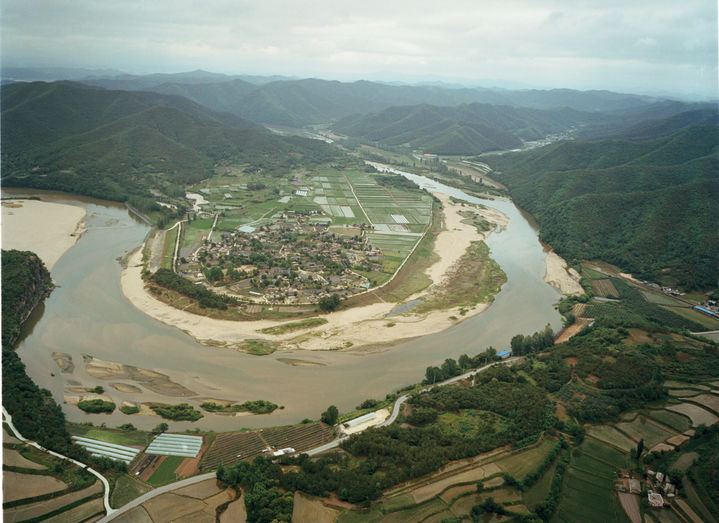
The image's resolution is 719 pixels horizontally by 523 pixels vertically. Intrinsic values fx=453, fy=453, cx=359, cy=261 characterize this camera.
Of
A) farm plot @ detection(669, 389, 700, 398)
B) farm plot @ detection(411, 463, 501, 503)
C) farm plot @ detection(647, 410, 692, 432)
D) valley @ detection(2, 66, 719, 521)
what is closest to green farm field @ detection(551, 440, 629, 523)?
valley @ detection(2, 66, 719, 521)

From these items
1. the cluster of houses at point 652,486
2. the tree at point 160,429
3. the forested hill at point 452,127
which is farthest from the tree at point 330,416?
the forested hill at point 452,127

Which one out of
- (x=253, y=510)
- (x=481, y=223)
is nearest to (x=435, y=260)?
(x=481, y=223)

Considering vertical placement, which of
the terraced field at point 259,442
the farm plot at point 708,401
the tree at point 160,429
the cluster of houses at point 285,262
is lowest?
the terraced field at point 259,442

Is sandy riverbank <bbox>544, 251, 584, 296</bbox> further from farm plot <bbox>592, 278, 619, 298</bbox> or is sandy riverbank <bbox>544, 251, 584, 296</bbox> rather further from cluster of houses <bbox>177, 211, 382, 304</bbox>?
cluster of houses <bbox>177, 211, 382, 304</bbox>

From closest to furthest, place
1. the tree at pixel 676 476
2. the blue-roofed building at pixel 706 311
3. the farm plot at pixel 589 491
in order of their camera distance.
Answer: the farm plot at pixel 589 491
the tree at pixel 676 476
the blue-roofed building at pixel 706 311

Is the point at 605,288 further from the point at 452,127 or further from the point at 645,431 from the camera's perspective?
the point at 452,127

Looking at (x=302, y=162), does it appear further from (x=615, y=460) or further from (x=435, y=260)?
(x=615, y=460)

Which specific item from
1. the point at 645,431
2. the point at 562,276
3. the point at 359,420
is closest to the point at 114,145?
the point at 562,276

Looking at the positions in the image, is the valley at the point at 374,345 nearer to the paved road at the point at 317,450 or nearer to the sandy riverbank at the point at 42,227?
the paved road at the point at 317,450
